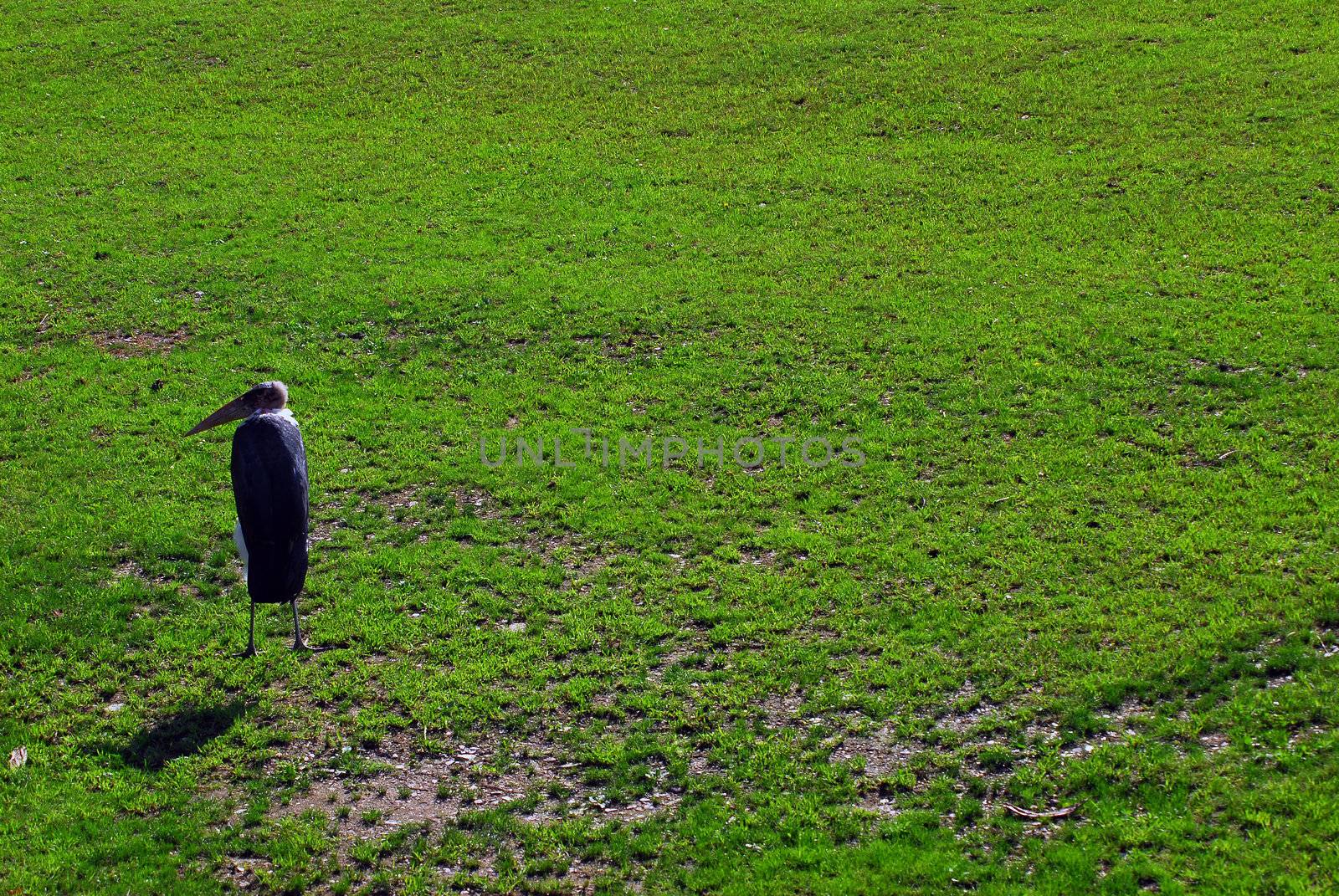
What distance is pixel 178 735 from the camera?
33.7ft

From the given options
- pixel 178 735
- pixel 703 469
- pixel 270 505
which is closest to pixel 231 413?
pixel 270 505

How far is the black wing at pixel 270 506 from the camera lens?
10555 mm

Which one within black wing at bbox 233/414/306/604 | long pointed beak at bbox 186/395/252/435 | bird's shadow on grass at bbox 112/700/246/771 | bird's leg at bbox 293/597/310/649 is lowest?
bird's shadow on grass at bbox 112/700/246/771

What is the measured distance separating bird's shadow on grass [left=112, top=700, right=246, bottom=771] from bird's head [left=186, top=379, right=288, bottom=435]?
2833 millimetres

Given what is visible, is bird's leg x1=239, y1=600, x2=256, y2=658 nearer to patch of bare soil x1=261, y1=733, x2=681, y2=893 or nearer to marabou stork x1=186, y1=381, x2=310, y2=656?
marabou stork x1=186, y1=381, x2=310, y2=656

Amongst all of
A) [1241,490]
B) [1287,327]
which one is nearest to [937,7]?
[1287,327]

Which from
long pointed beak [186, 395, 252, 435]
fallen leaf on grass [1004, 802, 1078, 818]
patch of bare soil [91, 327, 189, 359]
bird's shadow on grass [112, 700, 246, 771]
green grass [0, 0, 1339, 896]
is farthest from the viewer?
patch of bare soil [91, 327, 189, 359]

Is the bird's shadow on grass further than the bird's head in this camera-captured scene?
No

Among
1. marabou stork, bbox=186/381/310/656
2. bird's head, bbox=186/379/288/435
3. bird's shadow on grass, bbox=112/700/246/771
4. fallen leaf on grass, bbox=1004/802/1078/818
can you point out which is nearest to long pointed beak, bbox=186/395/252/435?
bird's head, bbox=186/379/288/435

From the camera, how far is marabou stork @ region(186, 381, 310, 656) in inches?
416

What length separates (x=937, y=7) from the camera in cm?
2714

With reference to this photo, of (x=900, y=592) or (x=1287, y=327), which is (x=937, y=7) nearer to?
(x=1287, y=327)

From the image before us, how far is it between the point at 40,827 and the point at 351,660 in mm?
2960

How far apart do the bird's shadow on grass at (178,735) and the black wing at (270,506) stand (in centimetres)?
108
